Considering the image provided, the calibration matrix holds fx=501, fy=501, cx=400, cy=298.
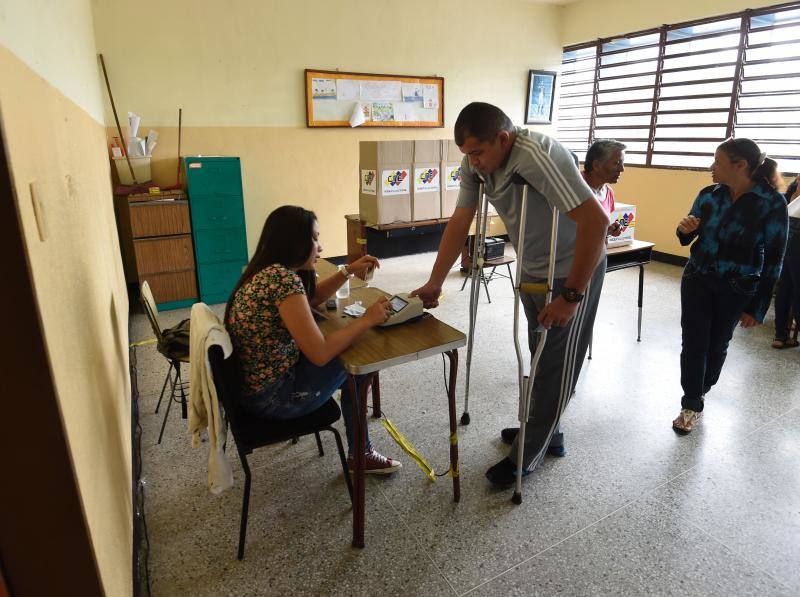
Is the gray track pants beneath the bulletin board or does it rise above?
beneath

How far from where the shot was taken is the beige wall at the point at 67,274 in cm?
88

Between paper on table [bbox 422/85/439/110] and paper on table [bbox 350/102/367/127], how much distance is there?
2.77ft

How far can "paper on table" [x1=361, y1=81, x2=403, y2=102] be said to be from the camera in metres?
5.35

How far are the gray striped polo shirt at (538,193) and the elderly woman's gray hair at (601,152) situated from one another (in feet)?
2.75

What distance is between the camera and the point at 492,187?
188cm

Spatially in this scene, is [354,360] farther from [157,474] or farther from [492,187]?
[157,474]

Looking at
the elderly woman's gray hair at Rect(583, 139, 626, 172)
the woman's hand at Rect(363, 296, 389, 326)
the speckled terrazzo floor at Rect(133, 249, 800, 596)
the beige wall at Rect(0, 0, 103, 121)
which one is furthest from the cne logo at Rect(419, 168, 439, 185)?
the woman's hand at Rect(363, 296, 389, 326)

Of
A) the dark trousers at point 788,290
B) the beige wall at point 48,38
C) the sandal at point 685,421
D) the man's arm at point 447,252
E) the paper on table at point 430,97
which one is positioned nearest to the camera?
the beige wall at point 48,38

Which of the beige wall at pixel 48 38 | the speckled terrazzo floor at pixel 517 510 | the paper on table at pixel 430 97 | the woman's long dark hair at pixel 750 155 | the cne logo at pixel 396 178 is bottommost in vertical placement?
the speckled terrazzo floor at pixel 517 510

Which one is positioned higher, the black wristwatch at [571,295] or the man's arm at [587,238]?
the man's arm at [587,238]

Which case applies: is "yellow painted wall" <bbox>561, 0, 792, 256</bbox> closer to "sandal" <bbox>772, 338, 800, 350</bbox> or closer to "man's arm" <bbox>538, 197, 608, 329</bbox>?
"sandal" <bbox>772, 338, 800, 350</bbox>

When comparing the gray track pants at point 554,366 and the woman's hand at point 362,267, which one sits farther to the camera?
the woman's hand at point 362,267

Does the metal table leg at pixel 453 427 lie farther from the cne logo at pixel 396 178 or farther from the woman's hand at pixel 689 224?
the cne logo at pixel 396 178

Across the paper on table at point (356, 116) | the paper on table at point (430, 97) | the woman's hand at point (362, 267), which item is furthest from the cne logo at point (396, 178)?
the paper on table at point (430, 97)
